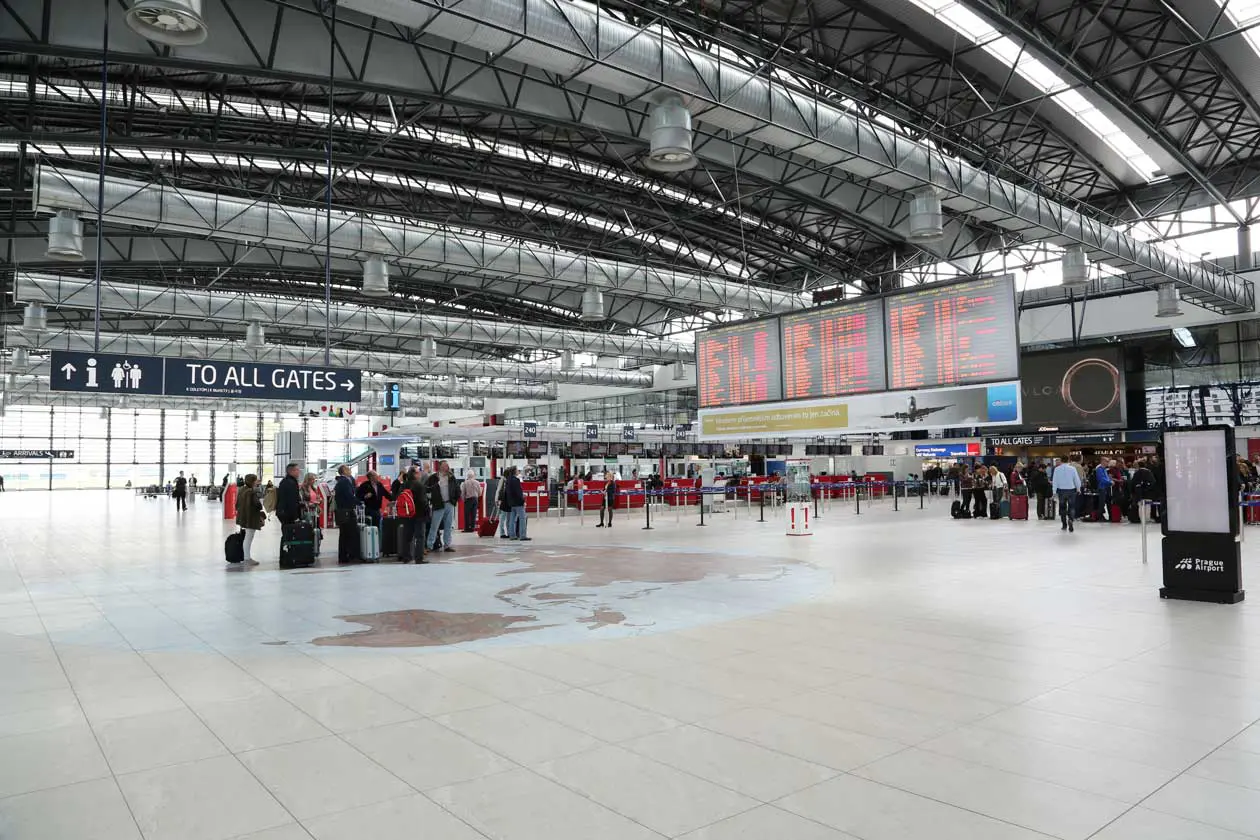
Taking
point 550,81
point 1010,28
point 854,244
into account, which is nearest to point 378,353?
point 854,244

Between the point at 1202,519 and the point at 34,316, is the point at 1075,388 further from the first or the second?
the point at 34,316

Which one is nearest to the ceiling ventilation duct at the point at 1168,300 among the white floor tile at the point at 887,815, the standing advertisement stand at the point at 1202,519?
the standing advertisement stand at the point at 1202,519

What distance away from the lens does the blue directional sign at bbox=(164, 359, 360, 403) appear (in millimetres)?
12297

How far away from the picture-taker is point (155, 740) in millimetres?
4578

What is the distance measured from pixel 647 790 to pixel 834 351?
10954 millimetres

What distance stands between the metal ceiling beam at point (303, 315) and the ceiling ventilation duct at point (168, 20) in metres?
16.1

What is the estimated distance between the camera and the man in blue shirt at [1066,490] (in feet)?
59.6

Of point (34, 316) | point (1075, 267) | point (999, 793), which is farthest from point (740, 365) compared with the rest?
point (34, 316)

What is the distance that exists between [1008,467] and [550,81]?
1302 inches

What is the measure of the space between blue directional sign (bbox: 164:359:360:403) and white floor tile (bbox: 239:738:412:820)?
9205 millimetres

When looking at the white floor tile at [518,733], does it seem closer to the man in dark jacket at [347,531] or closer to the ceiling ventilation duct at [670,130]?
the ceiling ventilation duct at [670,130]

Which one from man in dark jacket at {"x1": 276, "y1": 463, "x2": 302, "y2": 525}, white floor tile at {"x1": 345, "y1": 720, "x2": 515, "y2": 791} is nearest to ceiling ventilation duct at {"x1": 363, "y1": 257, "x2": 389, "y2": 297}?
man in dark jacket at {"x1": 276, "y1": 463, "x2": 302, "y2": 525}

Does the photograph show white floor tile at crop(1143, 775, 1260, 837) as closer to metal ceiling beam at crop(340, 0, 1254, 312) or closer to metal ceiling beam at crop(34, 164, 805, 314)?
metal ceiling beam at crop(340, 0, 1254, 312)

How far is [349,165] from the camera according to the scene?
688 inches
